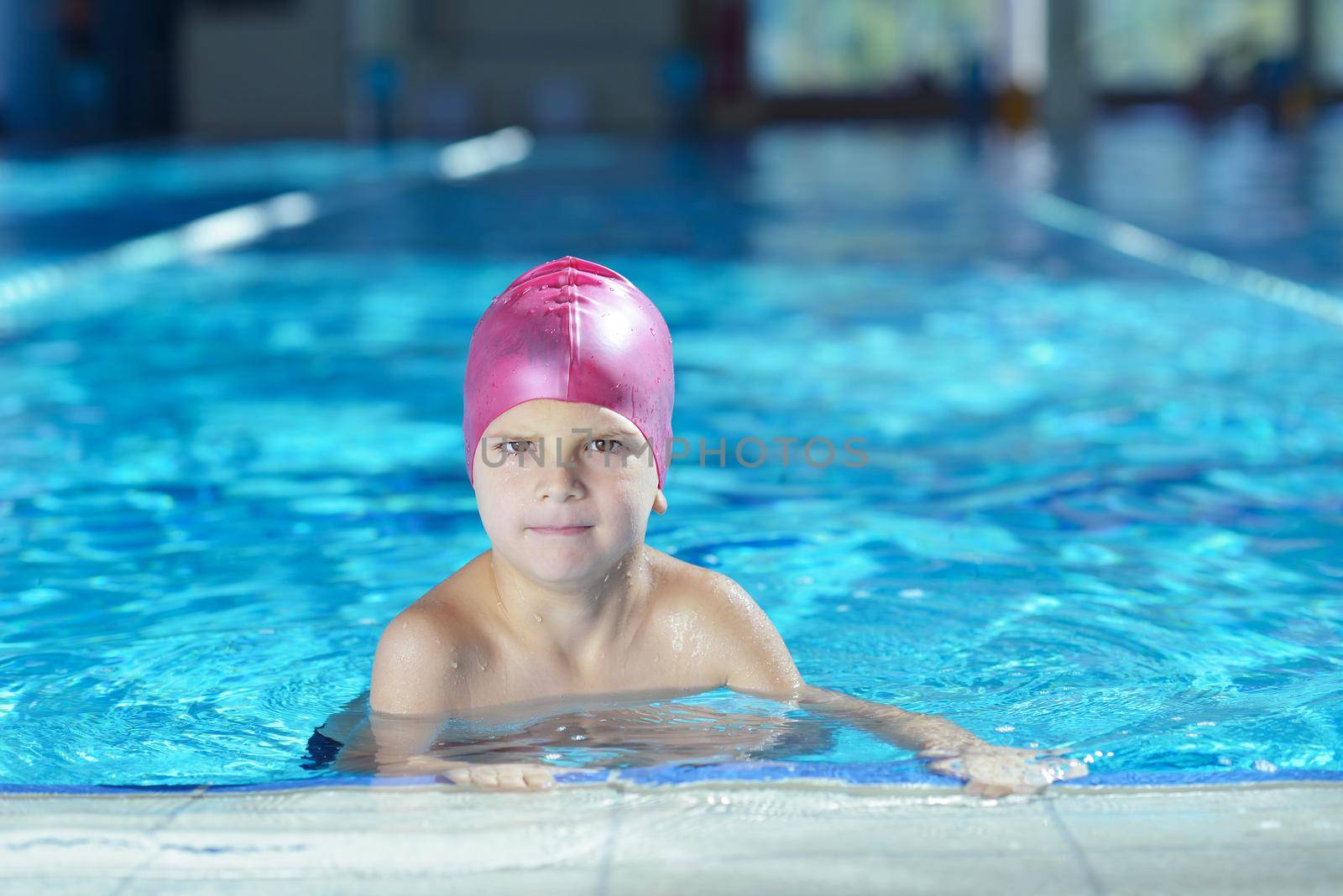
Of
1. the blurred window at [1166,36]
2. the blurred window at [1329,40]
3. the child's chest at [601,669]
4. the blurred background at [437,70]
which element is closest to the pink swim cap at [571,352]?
the child's chest at [601,669]

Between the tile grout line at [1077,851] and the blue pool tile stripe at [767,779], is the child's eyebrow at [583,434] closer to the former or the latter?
Result: the blue pool tile stripe at [767,779]

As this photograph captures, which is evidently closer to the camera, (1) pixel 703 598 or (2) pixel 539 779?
(2) pixel 539 779

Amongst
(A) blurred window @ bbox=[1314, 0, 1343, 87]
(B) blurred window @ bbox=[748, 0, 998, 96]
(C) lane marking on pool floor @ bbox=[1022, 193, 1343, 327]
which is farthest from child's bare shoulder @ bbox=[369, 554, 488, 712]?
(B) blurred window @ bbox=[748, 0, 998, 96]

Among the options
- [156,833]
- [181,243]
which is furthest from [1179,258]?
[156,833]

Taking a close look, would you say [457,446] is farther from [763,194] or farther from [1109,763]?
[763,194]

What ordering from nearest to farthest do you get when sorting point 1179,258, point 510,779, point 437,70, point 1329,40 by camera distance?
point 510,779, point 1179,258, point 437,70, point 1329,40

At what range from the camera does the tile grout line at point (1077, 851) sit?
169 centimetres

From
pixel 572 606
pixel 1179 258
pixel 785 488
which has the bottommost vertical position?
pixel 1179 258

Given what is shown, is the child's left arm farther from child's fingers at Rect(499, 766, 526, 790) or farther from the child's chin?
child's fingers at Rect(499, 766, 526, 790)

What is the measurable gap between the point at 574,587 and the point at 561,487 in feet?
0.72

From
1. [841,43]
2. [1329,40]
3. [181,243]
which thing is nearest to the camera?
[181,243]

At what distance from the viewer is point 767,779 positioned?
2.00 meters

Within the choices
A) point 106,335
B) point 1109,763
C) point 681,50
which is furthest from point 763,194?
point 681,50

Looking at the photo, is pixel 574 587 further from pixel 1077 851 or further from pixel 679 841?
pixel 1077 851
